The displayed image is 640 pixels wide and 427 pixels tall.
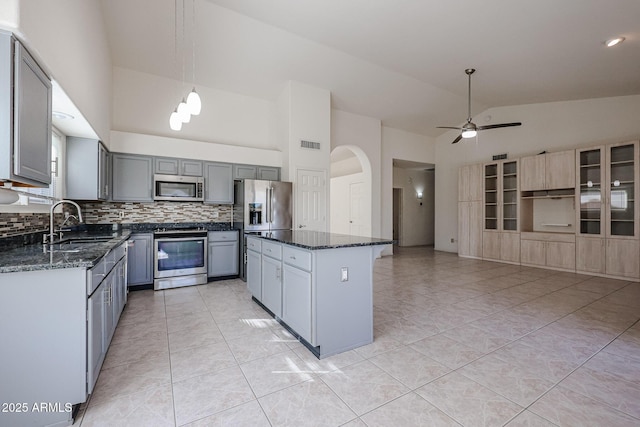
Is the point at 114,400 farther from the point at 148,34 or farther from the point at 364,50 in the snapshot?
the point at 364,50

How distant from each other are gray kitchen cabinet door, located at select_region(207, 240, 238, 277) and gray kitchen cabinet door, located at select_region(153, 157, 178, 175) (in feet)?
4.59

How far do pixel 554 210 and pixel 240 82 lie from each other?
722cm

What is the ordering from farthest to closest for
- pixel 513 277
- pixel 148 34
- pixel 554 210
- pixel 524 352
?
pixel 554 210
pixel 513 277
pixel 148 34
pixel 524 352

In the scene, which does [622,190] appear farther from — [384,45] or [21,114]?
[21,114]

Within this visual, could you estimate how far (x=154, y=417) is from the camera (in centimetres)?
168

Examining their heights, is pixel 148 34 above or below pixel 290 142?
above

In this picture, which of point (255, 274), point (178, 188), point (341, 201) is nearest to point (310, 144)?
point (178, 188)

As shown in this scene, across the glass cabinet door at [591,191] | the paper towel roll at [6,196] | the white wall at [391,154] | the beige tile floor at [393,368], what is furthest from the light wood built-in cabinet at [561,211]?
the paper towel roll at [6,196]

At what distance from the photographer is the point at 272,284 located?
10.3 ft

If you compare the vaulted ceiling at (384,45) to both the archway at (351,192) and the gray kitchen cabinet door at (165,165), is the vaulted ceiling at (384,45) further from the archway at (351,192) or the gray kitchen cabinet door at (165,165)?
the archway at (351,192)

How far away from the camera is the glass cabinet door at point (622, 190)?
16.4 feet

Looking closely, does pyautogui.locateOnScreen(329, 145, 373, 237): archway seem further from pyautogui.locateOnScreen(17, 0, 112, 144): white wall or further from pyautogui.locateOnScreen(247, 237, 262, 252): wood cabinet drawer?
pyautogui.locateOnScreen(17, 0, 112, 144): white wall

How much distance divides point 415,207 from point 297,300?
858 cm

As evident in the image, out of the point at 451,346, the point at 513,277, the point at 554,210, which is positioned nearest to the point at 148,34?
the point at 451,346
